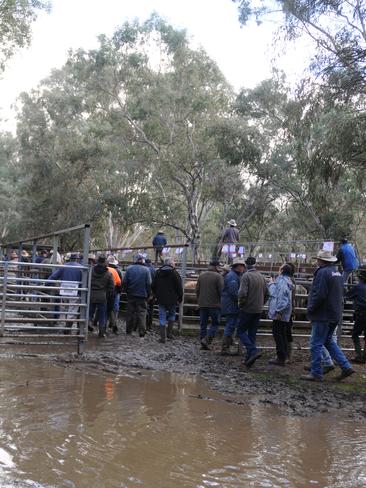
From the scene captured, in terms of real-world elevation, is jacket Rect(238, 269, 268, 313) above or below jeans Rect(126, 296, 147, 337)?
above

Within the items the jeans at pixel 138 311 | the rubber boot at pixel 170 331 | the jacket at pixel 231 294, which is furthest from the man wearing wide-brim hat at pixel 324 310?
the jeans at pixel 138 311

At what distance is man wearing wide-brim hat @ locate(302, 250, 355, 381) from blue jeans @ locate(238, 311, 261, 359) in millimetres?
1229

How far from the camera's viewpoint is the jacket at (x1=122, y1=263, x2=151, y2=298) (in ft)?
38.4

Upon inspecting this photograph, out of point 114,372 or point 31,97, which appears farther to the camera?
point 31,97

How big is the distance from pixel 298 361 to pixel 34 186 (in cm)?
3374

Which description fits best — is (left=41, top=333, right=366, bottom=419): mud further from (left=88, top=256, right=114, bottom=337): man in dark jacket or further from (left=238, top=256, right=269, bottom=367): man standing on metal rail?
(left=88, top=256, right=114, bottom=337): man in dark jacket

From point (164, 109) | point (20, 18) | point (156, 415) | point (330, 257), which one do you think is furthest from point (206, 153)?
point (156, 415)

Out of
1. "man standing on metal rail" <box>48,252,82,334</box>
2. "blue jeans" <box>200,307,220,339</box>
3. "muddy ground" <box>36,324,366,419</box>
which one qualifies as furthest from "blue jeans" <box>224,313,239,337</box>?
"man standing on metal rail" <box>48,252,82,334</box>

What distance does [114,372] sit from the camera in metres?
7.80

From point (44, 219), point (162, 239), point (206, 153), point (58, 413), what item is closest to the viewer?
point (58, 413)

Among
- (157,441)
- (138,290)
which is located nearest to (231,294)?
(138,290)

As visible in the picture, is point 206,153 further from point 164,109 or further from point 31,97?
point 31,97

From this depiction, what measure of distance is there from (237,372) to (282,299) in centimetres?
142

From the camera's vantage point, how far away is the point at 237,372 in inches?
333
